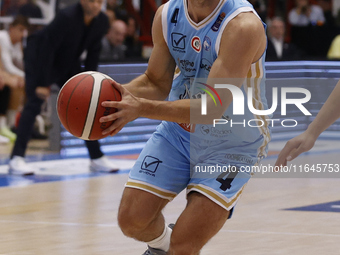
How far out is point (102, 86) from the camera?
3297mm

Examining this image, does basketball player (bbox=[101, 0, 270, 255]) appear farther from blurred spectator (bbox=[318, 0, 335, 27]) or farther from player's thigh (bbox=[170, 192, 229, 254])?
blurred spectator (bbox=[318, 0, 335, 27])

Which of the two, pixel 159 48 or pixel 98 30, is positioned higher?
pixel 159 48

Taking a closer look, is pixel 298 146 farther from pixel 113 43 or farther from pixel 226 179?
pixel 113 43

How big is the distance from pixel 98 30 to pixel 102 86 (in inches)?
161

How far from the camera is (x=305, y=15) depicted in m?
14.0

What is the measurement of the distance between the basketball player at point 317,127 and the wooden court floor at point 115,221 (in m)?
1.56

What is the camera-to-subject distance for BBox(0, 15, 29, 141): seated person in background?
10.1 m

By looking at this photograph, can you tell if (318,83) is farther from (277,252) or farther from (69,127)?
(69,127)

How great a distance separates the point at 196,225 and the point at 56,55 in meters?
4.30

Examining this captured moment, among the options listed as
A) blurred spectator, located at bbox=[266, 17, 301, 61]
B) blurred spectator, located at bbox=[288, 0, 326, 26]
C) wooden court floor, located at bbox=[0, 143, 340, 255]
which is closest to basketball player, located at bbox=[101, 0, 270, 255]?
wooden court floor, located at bbox=[0, 143, 340, 255]

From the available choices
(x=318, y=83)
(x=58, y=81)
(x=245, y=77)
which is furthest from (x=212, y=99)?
(x=318, y=83)

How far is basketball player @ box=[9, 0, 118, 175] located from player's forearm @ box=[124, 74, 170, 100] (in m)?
3.36

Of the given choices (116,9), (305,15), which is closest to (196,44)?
(116,9)

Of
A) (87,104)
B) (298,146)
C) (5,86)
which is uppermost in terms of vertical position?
(298,146)
